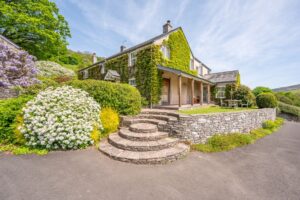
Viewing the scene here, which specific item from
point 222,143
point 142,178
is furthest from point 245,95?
point 142,178

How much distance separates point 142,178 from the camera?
3602 mm

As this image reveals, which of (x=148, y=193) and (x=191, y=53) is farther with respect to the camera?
(x=191, y=53)

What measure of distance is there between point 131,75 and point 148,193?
11530 millimetres

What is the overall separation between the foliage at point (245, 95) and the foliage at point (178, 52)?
6495 millimetres

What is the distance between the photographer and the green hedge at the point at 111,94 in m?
7.07

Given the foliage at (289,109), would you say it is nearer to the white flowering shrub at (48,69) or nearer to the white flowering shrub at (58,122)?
the white flowering shrub at (58,122)

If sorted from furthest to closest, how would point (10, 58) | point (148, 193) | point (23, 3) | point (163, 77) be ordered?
point (23, 3) < point (163, 77) < point (10, 58) < point (148, 193)

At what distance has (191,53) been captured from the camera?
16.6m

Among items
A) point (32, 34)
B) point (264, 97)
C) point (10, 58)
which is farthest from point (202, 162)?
point (32, 34)

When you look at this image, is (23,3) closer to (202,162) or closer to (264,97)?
(202,162)

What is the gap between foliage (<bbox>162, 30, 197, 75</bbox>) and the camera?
1310cm

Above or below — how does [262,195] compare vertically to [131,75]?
below

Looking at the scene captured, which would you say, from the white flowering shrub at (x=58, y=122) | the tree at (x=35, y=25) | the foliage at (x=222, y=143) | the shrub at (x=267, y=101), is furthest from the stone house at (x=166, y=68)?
the tree at (x=35, y=25)

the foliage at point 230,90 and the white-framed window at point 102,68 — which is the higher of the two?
the white-framed window at point 102,68
